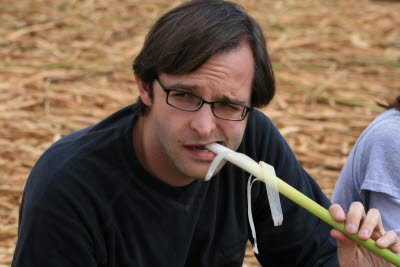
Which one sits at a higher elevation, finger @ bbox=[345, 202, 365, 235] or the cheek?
the cheek

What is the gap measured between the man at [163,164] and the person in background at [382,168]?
0.27 metres

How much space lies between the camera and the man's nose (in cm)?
173

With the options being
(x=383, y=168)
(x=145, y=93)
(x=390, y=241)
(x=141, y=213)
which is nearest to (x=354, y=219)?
(x=390, y=241)

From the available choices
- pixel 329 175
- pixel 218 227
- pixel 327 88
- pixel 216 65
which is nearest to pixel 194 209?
pixel 218 227

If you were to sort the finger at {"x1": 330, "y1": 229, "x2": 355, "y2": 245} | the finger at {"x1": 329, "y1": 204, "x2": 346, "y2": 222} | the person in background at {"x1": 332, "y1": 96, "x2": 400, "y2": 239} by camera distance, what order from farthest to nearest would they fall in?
1. the person in background at {"x1": 332, "y1": 96, "x2": 400, "y2": 239}
2. the finger at {"x1": 330, "y1": 229, "x2": 355, "y2": 245}
3. the finger at {"x1": 329, "y1": 204, "x2": 346, "y2": 222}

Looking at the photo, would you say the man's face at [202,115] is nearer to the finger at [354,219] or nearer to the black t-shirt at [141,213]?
the black t-shirt at [141,213]

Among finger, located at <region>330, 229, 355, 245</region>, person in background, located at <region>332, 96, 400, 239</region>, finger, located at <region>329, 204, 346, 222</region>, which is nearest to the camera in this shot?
finger, located at <region>329, 204, 346, 222</region>

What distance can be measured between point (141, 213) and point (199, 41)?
0.62m

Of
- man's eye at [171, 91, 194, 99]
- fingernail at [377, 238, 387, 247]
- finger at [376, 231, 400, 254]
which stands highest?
man's eye at [171, 91, 194, 99]

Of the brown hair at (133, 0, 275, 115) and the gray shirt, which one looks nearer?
the brown hair at (133, 0, 275, 115)

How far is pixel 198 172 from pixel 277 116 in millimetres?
2758

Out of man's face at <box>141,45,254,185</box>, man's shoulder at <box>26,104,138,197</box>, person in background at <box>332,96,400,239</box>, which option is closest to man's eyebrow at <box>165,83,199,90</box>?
man's face at <box>141,45,254,185</box>

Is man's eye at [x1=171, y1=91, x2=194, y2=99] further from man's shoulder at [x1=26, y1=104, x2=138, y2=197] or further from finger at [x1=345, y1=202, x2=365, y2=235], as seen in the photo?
finger at [x1=345, y1=202, x2=365, y2=235]

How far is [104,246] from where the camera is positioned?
1815 mm
